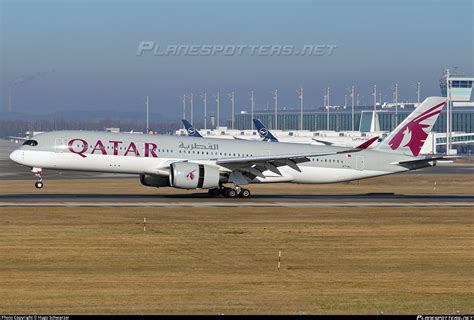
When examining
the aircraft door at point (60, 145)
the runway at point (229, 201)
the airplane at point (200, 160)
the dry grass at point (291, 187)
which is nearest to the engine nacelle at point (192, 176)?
the airplane at point (200, 160)

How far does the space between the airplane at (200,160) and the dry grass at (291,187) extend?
574cm

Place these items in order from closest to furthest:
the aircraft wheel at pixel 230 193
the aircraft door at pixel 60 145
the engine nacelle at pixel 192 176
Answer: the engine nacelle at pixel 192 176, the aircraft door at pixel 60 145, the aircraft wheel at pixel 230 193

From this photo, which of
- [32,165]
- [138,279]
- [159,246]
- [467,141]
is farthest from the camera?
[467,141]

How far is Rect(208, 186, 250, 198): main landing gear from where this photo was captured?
5609 centimetres

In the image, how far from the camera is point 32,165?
2185 inches

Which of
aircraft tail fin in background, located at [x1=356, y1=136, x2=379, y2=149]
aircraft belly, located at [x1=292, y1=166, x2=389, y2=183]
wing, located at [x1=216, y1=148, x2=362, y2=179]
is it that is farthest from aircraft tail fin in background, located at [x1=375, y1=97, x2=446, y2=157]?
wing, located at [x1=216, y1=148, x2=362, y2=179]

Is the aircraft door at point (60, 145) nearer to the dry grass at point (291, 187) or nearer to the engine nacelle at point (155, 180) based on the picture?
the engine nacelle at point (155, 180)

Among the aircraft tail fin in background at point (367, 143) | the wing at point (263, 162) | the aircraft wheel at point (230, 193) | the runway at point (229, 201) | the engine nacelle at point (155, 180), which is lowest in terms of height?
the runway at point (229, 201)

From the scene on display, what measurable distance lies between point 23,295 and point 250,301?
18.2 ft

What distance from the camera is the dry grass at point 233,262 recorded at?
22859 millimetres

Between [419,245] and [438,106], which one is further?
[438,106]

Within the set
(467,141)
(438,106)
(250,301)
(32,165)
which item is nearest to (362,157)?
(438,106)

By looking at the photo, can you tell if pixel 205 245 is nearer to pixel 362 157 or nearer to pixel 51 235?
pixel 51 235

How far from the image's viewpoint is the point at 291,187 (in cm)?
7162
